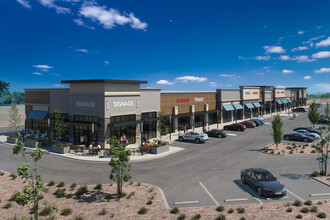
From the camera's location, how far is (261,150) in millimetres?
27031

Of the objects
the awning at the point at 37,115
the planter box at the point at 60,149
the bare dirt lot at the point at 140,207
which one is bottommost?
the bare dirt lot at the point at 140,207

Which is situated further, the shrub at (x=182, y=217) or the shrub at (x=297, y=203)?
the shrub at (x=297, y=203)

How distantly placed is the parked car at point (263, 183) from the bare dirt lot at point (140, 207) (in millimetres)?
950

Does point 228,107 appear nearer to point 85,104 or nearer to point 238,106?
point 238,106

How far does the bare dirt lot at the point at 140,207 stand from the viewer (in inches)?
460

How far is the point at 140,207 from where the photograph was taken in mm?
12703

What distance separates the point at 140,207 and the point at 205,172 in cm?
772

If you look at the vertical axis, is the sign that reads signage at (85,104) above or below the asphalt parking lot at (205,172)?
above

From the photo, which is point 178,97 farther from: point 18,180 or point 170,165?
point 18,180

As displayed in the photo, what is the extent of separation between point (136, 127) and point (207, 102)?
71.3 ft

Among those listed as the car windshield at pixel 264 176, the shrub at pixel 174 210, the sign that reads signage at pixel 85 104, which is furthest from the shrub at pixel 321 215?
the sign that reads signage at pixel 85 104

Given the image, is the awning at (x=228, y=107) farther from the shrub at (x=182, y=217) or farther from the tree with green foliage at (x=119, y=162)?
the shrub at (x=182, y=217)

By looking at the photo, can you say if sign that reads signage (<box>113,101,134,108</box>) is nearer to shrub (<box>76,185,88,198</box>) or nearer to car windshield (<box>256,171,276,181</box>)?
shrub (<box>76,185,88,198</box>)

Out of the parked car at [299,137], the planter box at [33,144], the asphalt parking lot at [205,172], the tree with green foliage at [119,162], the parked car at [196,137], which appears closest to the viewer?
the tree with green foliage at [119,162]
